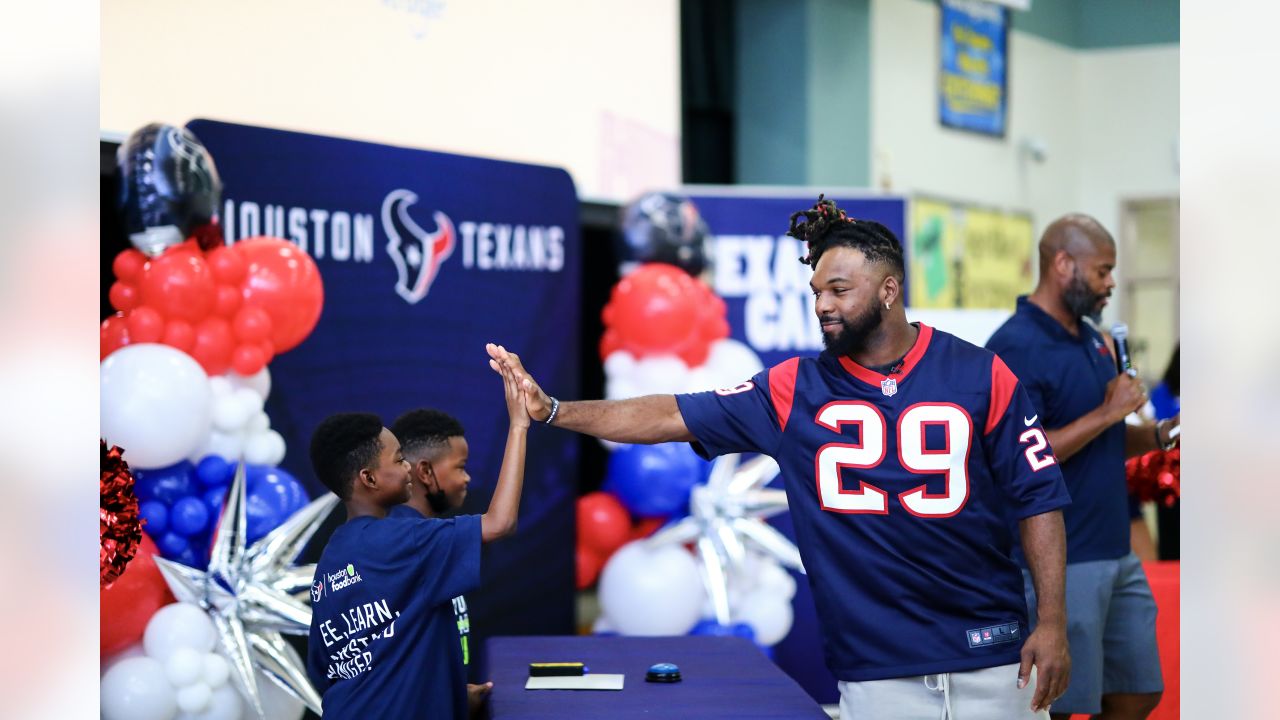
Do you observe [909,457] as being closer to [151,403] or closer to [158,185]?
[151,403]

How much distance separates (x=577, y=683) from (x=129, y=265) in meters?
1.56

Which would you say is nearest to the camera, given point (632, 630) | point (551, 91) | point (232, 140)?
point (232, 140)

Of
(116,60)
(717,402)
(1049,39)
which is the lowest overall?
(717,402)

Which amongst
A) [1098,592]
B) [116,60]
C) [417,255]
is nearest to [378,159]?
[417,255]

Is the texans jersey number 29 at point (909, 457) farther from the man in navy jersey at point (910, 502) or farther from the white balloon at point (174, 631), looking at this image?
the white balloon at point (174, 631)

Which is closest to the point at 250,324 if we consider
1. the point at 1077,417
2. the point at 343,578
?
the point at 343,578

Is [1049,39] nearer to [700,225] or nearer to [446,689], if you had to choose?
[700,225]

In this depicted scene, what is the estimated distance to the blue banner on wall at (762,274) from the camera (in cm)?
527

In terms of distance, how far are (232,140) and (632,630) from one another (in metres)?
2.05

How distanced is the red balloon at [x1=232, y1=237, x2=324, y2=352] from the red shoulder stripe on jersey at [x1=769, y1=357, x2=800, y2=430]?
1530 mm

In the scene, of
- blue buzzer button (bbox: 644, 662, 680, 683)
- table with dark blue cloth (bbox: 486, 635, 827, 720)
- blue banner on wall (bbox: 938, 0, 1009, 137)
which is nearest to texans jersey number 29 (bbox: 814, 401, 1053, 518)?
table with dark blue cloth (bbox: 486, 635, 827, 720)

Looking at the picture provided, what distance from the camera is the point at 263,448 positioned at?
11.5 feet

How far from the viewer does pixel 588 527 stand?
Answer: 16.0 ft

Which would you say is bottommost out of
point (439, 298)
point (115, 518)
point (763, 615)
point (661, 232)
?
point (763, 615)
